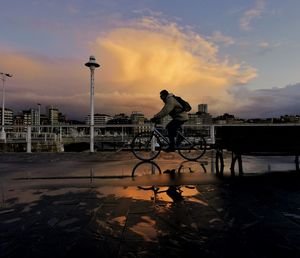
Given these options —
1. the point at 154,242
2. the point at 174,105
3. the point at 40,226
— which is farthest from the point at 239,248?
the point at 174,105

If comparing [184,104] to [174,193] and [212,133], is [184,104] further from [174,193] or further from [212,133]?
[212,133]

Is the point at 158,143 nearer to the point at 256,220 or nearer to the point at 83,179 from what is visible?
the point at 83,179

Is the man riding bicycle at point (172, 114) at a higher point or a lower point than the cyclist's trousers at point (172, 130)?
higher

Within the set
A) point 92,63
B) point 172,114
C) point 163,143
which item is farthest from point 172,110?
point 92,63

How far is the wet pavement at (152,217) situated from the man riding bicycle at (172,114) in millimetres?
3073

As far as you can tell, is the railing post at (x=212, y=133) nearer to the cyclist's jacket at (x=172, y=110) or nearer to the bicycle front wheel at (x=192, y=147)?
the bicycle front wheel at (x=192, y=147)

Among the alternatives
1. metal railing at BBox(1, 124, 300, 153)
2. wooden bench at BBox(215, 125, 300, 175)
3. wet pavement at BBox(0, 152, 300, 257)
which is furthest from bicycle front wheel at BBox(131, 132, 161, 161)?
wet pavement at BBox(0, 152, 300, 257)

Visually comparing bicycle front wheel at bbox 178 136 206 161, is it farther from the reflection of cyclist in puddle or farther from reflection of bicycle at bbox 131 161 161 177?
the reflection of cyclist in puddle

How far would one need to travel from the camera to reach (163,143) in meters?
10.1

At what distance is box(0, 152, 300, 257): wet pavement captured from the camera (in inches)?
111

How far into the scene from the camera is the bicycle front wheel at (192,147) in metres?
10.2

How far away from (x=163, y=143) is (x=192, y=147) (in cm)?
106

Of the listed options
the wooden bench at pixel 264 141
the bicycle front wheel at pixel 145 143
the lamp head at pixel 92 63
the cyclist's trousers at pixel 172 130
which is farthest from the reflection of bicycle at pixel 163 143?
the lamp head at pixel 92 63

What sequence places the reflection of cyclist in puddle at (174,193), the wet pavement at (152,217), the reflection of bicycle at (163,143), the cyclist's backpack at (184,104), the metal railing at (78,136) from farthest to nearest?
the metal railing at (78,136) → the reflection of bicycle at (163,143) → the cyclist's backpack at (184,104) → the reflection of cyclist in puddle at (174,193) → the wet pavement at (152,217)
